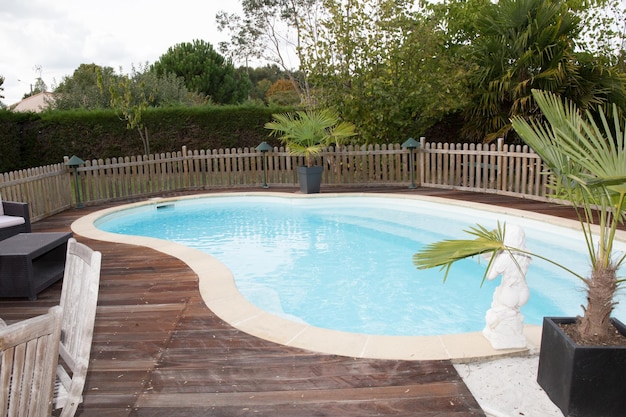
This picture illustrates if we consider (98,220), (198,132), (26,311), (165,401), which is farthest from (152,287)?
(198,132)

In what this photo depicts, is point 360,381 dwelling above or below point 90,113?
below

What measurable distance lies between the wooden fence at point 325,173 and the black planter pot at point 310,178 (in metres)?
0.88

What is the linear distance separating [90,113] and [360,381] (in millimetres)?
12869

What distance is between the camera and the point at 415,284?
234 inches

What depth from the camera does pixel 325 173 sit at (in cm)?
1180

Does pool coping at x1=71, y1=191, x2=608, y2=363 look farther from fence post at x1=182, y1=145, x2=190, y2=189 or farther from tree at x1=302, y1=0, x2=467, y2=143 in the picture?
tree at x1=302, y1=0, x2=467, y2=143

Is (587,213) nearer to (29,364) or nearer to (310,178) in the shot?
(29,364)

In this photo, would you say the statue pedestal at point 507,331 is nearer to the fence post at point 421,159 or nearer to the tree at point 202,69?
the fence post at point 421,159

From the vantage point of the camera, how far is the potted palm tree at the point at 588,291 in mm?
2410

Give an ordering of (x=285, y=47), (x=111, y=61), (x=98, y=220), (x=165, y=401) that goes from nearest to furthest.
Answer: (x=165, y=401) → (x=98, y=220) → (x=111, y=61) → (x=285, y=47)

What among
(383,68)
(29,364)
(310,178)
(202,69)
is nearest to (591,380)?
(29,364)

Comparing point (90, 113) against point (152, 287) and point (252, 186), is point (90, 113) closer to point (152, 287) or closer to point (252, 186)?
point (252, 186)

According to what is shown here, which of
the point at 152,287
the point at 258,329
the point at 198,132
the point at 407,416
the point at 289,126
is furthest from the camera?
the point at 198,132

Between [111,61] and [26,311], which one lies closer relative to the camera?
[26,311]
